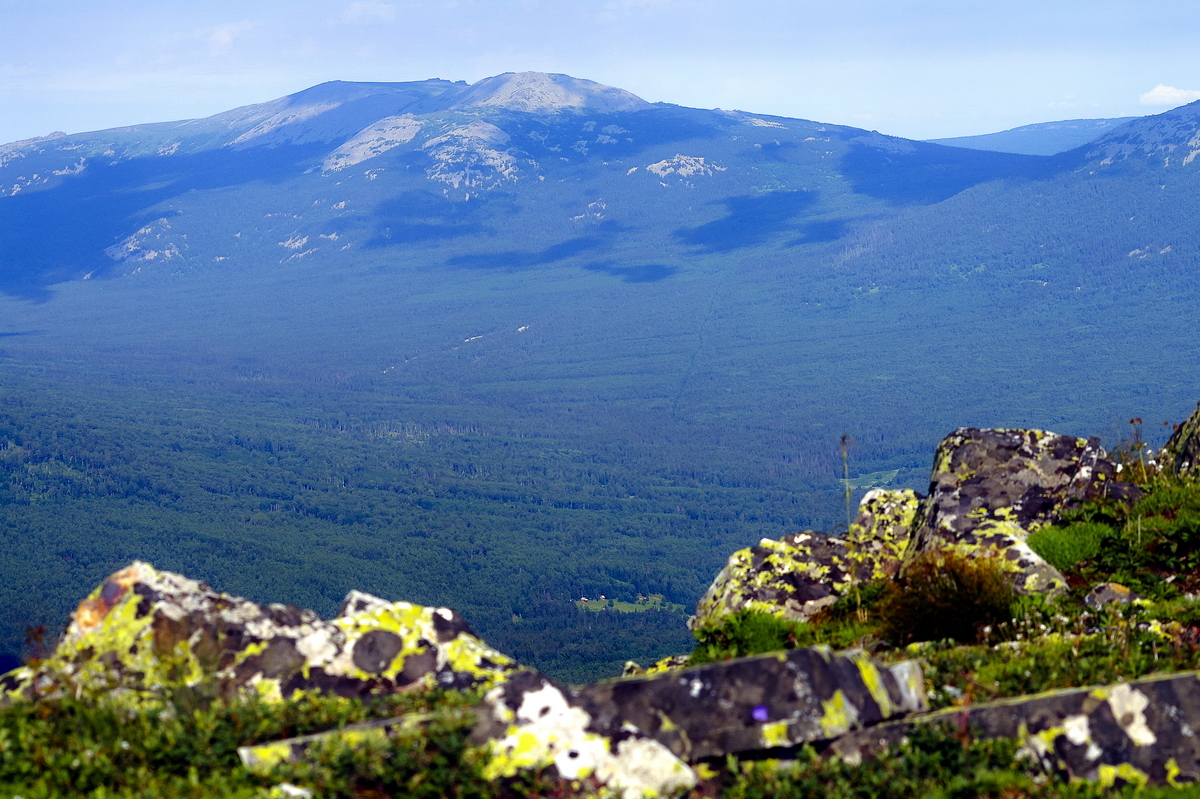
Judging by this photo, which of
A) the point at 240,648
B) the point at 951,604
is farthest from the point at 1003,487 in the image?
the point at 240,648

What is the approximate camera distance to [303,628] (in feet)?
36.7

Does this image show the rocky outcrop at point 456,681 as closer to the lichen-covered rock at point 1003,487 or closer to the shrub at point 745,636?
the shrub at point 745,636

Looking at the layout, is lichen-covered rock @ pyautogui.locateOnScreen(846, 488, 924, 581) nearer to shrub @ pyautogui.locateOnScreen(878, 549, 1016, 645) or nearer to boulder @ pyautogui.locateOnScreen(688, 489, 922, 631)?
boulder @ pyautogui.locateOnScreen(688, 489, 922, 631)

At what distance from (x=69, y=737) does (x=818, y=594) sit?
35.5 feet

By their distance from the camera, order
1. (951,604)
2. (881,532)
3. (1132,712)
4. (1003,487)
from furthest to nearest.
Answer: (881,532)
(1003,487)
(951,604)
(1132,712)

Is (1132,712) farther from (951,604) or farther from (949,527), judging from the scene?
(949,527)

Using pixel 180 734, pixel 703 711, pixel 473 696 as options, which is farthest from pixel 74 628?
pixel 703 711

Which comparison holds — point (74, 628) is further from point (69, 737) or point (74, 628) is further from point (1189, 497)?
point (1189, 497)

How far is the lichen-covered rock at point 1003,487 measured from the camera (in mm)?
16422

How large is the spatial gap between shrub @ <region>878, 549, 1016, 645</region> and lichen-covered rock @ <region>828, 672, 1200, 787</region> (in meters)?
3.66

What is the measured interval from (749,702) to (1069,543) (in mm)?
8727

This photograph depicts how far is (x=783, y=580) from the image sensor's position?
17062 mm

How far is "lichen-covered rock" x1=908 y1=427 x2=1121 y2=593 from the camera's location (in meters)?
16.4

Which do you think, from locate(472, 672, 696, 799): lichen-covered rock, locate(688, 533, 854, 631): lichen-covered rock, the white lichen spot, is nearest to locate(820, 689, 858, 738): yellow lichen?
locate(472, 672, 696, 799): lichen-covered rock
